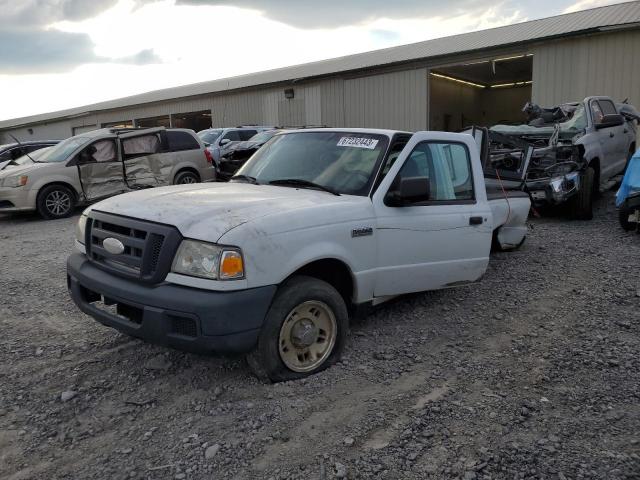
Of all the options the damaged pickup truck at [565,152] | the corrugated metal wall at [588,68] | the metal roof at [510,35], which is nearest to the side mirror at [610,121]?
the damaged pickup truck at [565,152]

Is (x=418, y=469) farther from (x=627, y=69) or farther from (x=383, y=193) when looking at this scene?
(x=627, y=69)

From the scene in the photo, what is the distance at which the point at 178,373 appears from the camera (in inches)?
146

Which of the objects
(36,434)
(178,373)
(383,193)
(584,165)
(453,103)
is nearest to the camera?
(36,434)

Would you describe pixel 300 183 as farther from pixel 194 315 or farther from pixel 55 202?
pixel 55 202

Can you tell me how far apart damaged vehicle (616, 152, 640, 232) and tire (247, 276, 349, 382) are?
6210mm

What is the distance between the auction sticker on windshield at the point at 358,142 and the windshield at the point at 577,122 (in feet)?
23.1

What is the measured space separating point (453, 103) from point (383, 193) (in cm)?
2365

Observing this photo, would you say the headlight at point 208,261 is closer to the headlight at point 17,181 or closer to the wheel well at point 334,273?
the wheel well at point 334,273

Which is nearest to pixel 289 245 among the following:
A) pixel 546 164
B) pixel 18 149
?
pixel 546 164

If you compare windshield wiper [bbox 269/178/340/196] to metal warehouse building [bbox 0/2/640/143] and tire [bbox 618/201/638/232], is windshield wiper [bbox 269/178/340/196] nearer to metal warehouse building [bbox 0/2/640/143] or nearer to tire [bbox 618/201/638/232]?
tire [bbox 618/201/638/232]

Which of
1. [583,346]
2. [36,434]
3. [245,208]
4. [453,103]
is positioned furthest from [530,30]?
[36,434]

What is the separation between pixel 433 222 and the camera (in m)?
4.31

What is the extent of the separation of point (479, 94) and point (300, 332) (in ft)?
93.7

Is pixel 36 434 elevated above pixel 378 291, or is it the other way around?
pixel 378 291
